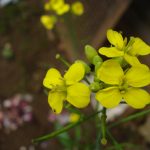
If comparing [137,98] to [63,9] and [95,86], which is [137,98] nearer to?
[95,86]

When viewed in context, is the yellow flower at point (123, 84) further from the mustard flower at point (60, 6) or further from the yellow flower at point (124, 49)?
the mustard flower at point (60, 6)

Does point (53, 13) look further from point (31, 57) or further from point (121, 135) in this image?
point (121, 135)

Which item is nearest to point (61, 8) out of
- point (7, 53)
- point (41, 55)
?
point (41, 55)

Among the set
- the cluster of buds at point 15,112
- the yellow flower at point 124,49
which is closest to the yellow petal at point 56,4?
the cluster of buds at point 15,112

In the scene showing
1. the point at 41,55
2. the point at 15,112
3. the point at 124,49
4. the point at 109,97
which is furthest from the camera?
the point at 41,55

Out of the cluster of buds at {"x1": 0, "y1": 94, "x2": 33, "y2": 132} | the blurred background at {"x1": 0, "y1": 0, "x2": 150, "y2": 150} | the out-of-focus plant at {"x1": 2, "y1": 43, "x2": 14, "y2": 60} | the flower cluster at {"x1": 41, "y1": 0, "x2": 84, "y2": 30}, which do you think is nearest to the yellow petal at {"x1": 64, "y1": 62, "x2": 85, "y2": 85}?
the blurred background at {"x1": 0, "y1": 0, "x2": 150, "y2": 150}

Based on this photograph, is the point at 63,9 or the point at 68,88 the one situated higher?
the point at 68,88

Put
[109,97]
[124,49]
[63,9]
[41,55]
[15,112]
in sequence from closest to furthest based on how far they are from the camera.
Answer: [109,97], [124,49], [63,9], [15,112], [41,55]

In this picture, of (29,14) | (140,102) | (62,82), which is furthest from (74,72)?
(29,14)

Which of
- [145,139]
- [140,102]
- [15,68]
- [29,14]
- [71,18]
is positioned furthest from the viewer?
[29,14]
